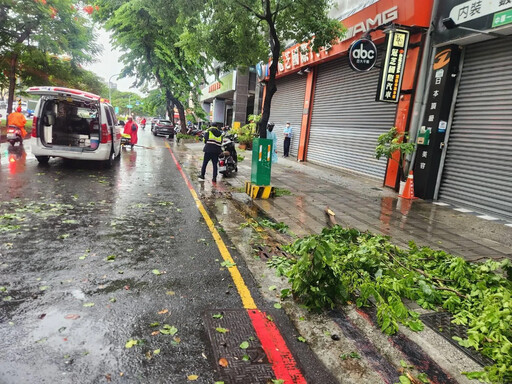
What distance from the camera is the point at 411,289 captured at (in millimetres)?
3740

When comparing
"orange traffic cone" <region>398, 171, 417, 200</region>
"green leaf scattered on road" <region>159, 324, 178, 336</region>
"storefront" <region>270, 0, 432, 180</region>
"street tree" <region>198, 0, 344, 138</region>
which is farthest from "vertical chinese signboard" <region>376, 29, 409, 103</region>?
"green leaf scattered on road" <region>159, 324, 178, 336</region>

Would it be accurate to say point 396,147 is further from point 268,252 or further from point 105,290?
point 105,290

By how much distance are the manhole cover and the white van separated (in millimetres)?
8589

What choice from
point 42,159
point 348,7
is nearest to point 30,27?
point 42,159

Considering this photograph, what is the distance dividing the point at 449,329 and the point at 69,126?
12688 millimetres

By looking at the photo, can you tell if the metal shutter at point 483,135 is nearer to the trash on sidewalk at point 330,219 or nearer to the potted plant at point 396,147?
the potted plant at point 396,147

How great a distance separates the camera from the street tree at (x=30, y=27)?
67.5ft

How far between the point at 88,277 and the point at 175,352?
5.56 ft

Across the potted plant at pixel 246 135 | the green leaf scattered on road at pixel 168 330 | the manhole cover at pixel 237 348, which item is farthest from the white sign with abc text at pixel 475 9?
the potted plant at pixel 246 135

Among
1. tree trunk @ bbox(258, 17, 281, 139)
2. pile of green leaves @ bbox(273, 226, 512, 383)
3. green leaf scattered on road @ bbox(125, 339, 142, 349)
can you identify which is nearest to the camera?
green leaf scattered on road @ bbox(125, 339, 142, 349)

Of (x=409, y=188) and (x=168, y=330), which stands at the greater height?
(x=409, y=188)

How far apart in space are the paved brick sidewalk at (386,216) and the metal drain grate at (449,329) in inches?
87.3

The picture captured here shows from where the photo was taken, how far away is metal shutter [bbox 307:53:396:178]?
40.4 feet

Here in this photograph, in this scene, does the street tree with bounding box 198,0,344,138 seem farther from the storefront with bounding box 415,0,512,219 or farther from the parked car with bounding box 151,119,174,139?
the parked car with bounding box 151,119,174,139
